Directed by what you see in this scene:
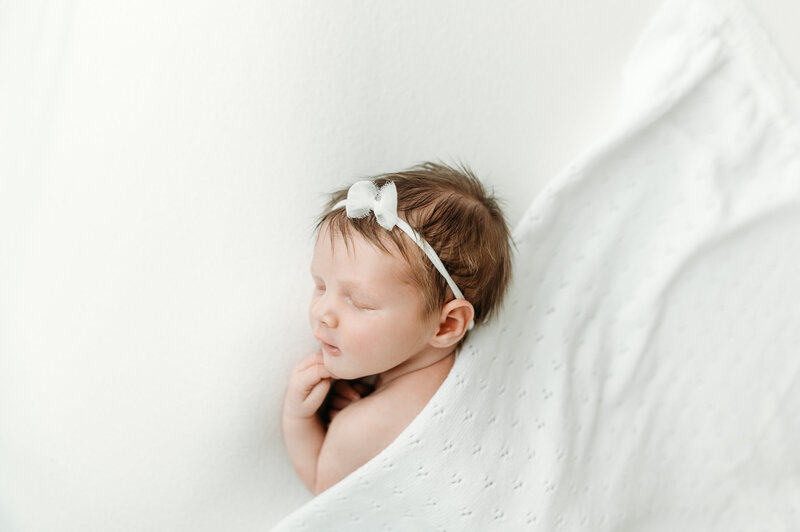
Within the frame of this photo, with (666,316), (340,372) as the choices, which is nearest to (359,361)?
(340,372)

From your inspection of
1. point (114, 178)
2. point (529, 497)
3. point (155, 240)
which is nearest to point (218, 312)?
point (155, 240)

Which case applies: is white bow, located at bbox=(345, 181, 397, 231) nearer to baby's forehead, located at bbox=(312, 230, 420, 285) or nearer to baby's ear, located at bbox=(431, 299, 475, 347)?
baby's forehead, located at bbox=(312, 230, 420, 285)

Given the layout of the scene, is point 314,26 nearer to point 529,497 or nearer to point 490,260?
point 490,260

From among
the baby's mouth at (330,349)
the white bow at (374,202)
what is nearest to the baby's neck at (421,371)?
the baby's mouth at (330,349)

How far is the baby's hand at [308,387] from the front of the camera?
1.10 m

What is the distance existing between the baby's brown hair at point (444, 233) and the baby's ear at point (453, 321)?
2cm

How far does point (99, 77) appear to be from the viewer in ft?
3.68

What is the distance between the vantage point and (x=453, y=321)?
1.05m

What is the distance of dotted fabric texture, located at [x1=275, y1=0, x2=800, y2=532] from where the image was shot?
1166 millimetres

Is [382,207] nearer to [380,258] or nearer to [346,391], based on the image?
[380,258]

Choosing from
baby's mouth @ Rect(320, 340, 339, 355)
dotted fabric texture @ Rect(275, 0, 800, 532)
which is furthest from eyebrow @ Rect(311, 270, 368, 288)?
dotted fabric texture @ Rect(275, 0, 800, 532)

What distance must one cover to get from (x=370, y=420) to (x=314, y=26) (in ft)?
2.05

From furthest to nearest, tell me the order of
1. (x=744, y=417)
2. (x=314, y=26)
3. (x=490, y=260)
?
(x=744, y=417) → (x=314, y=26) → (x=490, y=260)

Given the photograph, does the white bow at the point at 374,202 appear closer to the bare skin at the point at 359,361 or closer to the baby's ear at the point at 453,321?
the bare skin at the point at 359,361
